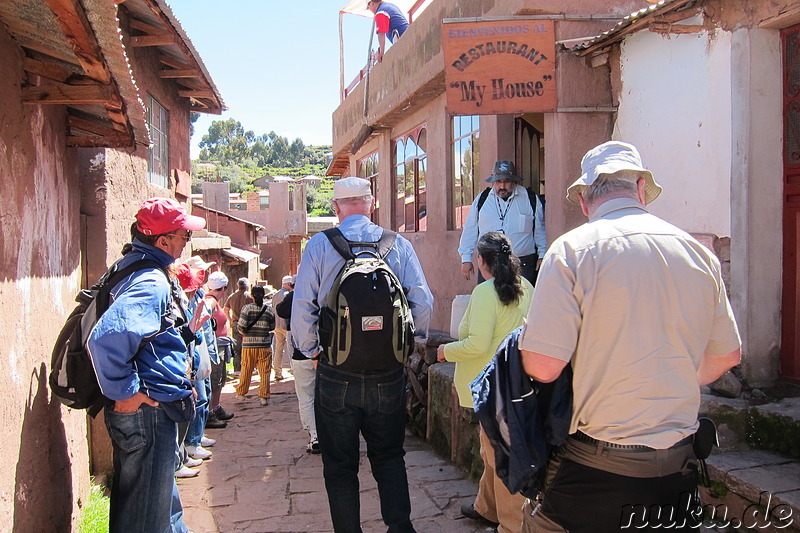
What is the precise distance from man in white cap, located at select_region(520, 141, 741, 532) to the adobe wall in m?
2.56

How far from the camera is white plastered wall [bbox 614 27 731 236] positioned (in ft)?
15.9

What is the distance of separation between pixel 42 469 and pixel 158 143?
5.55 metres

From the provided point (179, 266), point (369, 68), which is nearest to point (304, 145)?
point (369, 68)

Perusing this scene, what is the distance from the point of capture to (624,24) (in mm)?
5273

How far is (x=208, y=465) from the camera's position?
21.5 feet

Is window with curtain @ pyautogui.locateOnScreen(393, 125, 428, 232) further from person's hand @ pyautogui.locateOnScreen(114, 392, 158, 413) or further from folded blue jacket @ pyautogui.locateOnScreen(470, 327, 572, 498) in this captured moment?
folded blue jacket @ pyautogui.locateOnScreen(470, 327, 572, 498)

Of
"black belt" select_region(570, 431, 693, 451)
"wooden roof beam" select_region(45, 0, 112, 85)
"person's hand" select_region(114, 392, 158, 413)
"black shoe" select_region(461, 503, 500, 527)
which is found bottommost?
"black shoe" select_region(461, 503, 500, 527)

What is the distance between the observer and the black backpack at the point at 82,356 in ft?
10.7

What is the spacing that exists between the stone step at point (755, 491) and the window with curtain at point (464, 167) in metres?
5.02

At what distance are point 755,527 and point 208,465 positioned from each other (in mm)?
4887

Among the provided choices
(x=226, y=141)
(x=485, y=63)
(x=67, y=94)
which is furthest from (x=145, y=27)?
(x=226, y=141)

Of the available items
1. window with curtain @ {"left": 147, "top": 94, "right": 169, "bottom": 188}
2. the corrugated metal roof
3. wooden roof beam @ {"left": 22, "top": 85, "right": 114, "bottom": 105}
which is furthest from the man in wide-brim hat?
window with curtain @ {"left": 147, "top": 94, "right": 169, "bottom": 188}

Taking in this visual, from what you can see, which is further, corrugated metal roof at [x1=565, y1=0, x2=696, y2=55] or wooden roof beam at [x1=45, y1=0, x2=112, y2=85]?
corrugated metal roof at [x1=565, y1=0, x2=696, y2=55]

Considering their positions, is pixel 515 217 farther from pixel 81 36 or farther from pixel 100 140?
pixel 81 36
